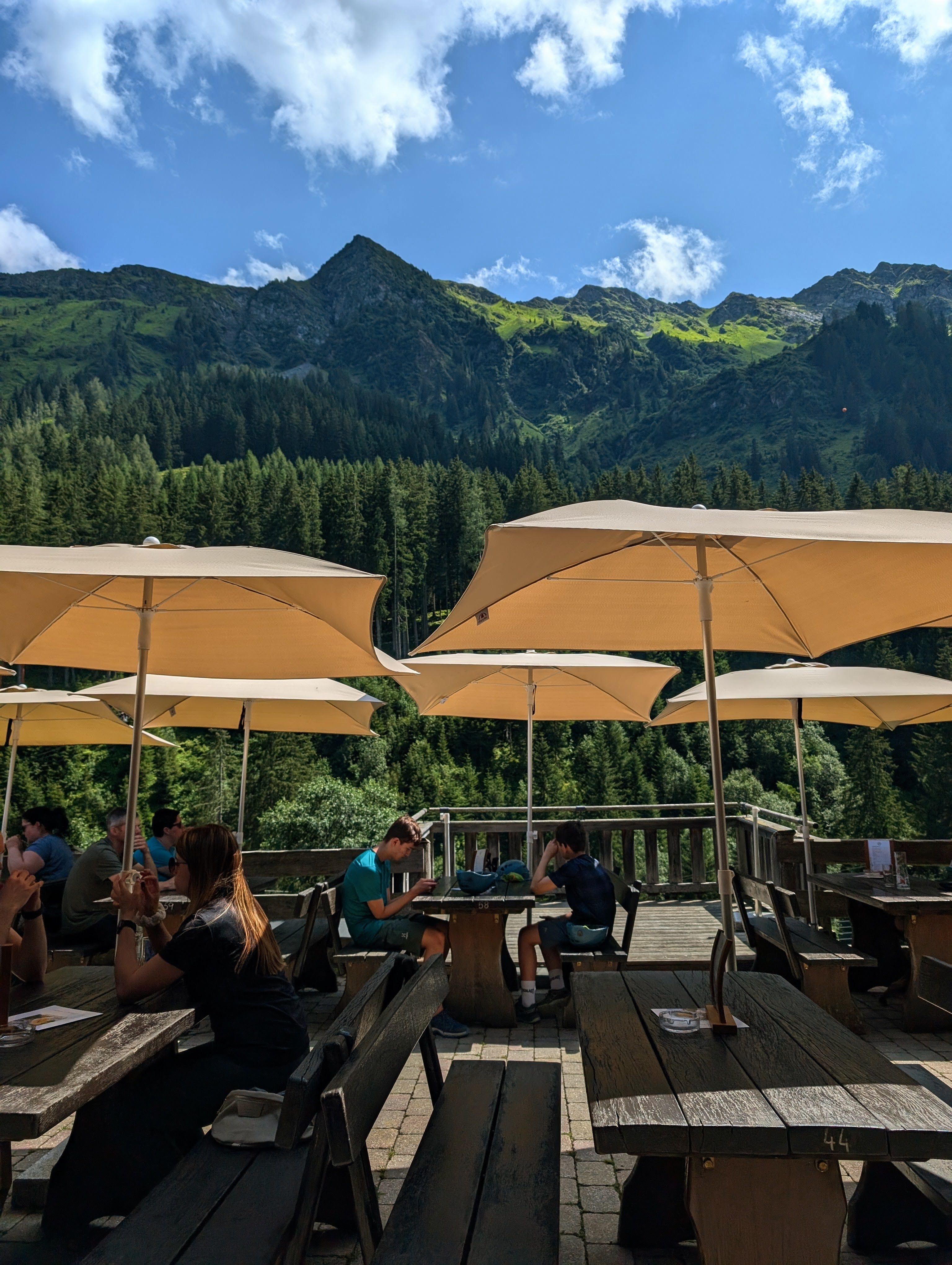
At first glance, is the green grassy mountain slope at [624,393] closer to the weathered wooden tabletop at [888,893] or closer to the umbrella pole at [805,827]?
the umbrella pole at [805,827]

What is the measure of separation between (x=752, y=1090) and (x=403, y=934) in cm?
371

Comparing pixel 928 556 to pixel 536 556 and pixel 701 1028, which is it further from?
pixel 701 1028

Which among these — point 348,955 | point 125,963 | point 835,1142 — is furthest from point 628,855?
point 835,1142

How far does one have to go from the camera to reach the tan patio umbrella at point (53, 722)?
818 centimetres

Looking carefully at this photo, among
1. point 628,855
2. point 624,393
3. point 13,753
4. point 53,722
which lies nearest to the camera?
point 13,753

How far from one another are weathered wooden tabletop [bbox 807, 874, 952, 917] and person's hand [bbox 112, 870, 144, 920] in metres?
4.71

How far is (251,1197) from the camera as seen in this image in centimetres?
229

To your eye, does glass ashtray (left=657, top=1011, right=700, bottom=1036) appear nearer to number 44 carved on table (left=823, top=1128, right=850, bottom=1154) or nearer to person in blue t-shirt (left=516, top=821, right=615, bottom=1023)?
number 44 carved on table (left=823, top=1128, right=850, bottom=1154)

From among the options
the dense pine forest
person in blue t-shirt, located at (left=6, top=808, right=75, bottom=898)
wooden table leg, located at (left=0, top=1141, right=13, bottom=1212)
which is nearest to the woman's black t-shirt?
wooden table leg, located at (left=0, top=1141, right=13, bottom=1212)

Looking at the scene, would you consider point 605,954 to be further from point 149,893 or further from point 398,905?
point 149,893

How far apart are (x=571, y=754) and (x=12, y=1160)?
53929mm

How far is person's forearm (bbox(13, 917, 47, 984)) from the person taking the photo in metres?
3.56

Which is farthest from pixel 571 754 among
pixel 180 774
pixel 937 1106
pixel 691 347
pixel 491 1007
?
pixel 691 347

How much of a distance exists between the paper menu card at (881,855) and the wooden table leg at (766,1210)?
4.71 m
